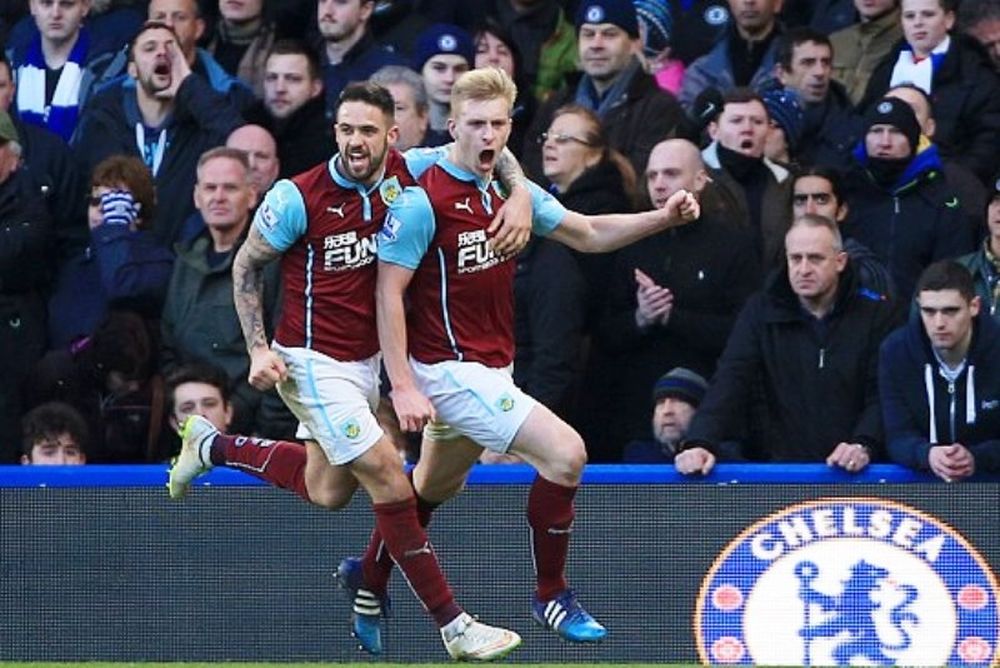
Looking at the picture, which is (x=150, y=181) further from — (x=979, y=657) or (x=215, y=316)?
(x=979, y=657)

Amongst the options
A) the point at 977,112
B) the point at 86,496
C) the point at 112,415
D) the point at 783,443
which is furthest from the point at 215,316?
the point at 977,112

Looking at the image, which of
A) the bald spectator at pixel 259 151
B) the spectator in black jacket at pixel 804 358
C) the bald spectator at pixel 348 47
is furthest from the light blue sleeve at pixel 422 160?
the bald spectator at pixel 348 47

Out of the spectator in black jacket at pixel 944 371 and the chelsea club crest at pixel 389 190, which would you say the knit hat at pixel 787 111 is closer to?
the spectator in black jacket at pixel 944 371

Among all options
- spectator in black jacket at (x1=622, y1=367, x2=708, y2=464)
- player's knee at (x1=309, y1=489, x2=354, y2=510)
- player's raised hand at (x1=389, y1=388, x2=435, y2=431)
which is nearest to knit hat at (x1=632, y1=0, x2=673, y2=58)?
spectator in black jacket at (x1=622, y1=367, x2=708, y2=464)

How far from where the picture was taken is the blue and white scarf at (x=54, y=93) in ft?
45.6

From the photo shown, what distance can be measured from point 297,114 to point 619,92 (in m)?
1.75

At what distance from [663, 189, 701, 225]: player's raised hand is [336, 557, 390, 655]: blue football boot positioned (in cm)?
195

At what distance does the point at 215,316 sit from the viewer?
40.3 ft

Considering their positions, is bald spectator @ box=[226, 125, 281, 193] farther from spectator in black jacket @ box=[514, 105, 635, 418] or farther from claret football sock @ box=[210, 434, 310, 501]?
claret football sock @ box=[210, 434, 310, 501]

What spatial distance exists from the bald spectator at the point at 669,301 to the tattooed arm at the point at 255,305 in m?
2.74

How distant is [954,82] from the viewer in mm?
12867

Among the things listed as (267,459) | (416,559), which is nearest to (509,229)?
(416,559)

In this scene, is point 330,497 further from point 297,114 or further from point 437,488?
point 297,114

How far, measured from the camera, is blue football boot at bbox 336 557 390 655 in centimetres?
1013
